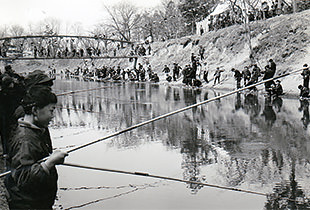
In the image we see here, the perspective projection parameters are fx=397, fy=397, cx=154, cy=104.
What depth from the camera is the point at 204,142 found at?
10383 mm

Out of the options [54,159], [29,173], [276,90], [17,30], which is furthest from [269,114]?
[17,30]

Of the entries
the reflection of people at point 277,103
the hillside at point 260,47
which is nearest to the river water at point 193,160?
the reflection of people at point 277,103

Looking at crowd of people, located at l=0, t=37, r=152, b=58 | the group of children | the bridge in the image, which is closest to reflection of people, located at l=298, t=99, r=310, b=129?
the group of children

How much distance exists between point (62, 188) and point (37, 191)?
12.2 ft

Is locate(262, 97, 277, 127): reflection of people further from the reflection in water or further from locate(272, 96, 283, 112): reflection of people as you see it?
the reflection in water

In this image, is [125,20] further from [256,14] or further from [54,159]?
[54,159]

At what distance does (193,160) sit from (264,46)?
26.6 metres

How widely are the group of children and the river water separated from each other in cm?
254

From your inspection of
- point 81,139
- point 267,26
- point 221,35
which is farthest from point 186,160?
point 221,35

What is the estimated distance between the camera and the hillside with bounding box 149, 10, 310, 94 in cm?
2791

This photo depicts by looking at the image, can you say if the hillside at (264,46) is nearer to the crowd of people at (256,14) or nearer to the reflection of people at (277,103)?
the crowd of people at (256,14)

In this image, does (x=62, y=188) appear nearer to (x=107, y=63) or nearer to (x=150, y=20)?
(x=107, y=63)

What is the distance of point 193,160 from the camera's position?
8.47 meters

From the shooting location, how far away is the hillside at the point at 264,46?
27.9 metres
